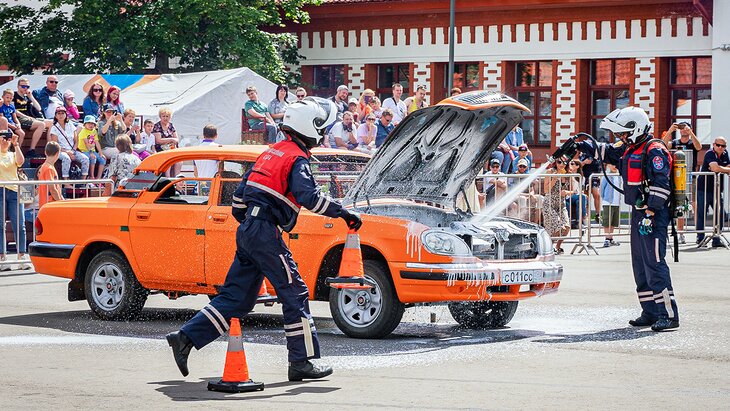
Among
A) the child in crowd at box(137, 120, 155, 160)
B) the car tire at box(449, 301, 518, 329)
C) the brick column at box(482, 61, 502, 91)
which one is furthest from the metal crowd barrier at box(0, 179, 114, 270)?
the brick column at box(482, 61, 502, 91)

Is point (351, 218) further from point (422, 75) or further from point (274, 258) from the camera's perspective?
point (422, 75)

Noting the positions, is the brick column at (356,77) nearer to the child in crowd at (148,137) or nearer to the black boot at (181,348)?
the child in crowd at (148,137)

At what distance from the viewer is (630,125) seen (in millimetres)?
13508

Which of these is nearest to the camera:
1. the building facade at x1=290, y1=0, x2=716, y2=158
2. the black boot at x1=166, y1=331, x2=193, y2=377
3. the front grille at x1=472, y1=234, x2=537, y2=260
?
the black boot at x1=166, y1=331, x2=193, y2=377

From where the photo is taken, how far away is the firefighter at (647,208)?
1324cm

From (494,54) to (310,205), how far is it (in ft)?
94.6

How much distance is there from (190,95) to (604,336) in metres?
17.2

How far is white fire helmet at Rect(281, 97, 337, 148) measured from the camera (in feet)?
34.1

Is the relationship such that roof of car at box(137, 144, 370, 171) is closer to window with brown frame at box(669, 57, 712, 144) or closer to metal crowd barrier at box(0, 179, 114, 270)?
metal crowd barrier at box(0, 179, 114, 270)

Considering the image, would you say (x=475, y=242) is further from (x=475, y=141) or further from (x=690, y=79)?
(x=690, y=79)

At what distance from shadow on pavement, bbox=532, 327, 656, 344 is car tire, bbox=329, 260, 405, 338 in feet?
4.20

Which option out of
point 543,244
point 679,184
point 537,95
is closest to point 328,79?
point 537,95

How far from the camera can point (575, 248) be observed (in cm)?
2262

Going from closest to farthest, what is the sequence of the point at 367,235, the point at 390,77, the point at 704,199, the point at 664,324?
the point at 367,235
the point at 664,324
the point at 704,199
the point at 390,77
